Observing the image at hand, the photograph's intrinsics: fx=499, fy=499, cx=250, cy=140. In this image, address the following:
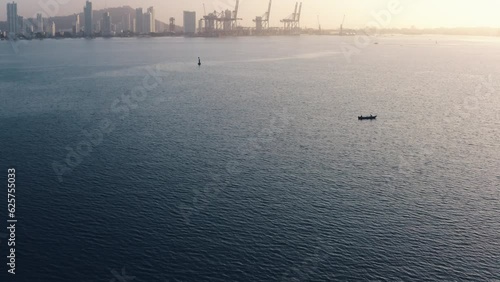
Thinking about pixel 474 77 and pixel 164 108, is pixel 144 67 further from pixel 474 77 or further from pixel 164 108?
pixel 474 77

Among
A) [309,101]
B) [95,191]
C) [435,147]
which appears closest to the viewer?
[95,191]

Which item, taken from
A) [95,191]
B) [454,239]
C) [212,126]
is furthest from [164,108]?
[454,239]

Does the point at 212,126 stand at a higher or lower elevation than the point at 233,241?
higher

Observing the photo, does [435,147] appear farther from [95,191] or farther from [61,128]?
[61,128]

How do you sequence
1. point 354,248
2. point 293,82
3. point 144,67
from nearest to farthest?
point 354,248
point 293,82
point 144,67

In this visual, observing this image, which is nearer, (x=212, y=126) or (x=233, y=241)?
(x=233, y=241)

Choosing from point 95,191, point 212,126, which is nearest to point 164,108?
point 212,126

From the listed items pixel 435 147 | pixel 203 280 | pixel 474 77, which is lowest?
pixel 203 280
